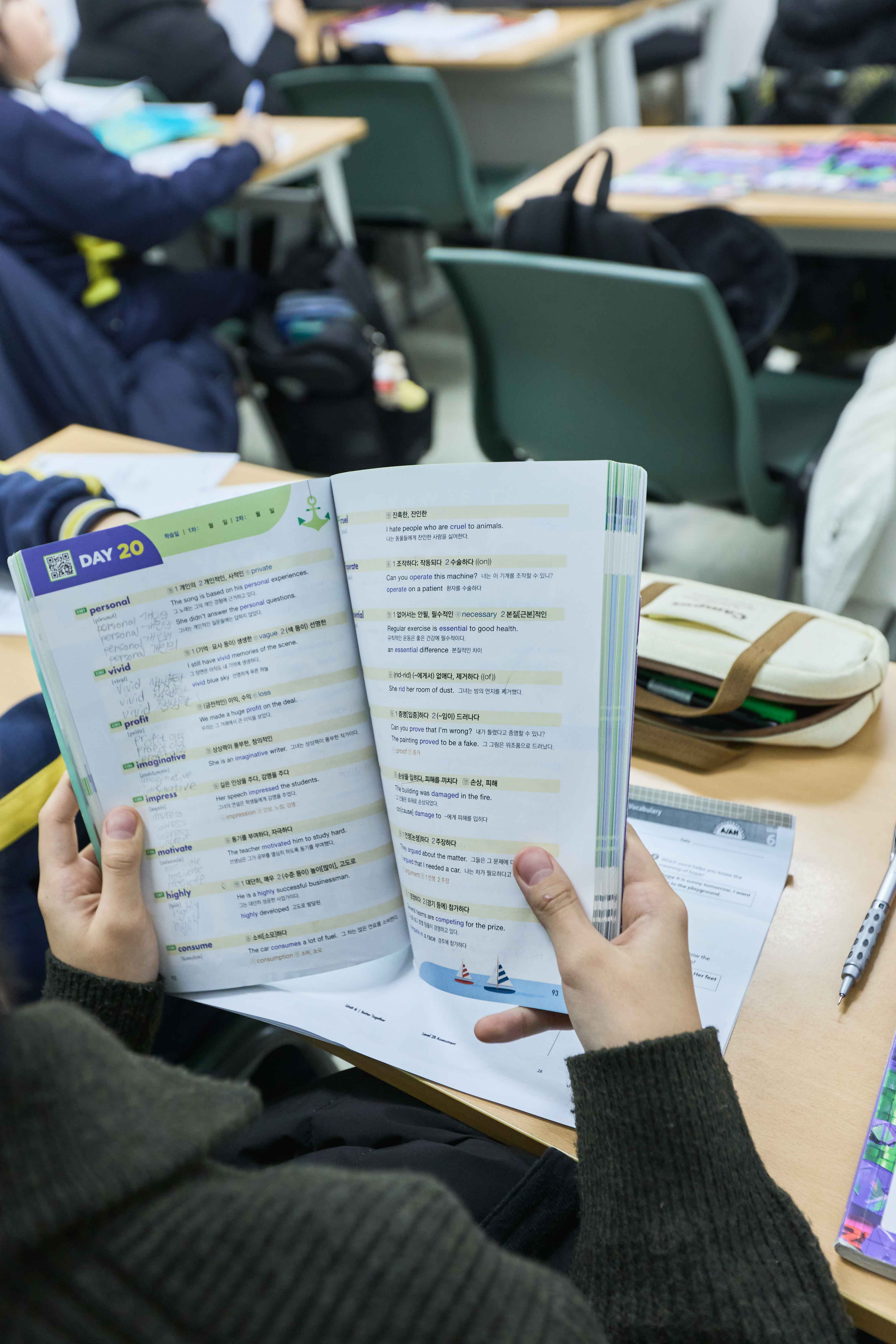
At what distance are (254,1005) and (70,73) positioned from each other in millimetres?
3909

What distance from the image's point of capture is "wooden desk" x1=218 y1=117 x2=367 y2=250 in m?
2.47

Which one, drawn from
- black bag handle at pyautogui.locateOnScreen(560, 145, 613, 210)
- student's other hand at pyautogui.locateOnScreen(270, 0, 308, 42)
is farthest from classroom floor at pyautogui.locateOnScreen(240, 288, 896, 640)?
student's other hand at pyautogui.locateOnScreen(270, 0, 308, 42)

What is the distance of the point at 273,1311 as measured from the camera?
303mm

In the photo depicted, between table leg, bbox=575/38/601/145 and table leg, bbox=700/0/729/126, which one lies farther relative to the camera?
table leg, bbox=700/0/729/126

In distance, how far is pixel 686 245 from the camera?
166cm

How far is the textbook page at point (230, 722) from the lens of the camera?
60 centimetres

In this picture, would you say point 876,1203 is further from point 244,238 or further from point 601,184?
point 244,238

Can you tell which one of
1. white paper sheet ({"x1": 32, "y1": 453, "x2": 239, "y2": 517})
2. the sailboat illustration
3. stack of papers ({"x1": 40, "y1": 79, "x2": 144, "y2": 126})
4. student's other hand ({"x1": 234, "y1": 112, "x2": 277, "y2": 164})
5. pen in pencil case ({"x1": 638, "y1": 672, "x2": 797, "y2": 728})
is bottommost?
pen in pencil case ({"x1": 638, "y1": 672, "x2": 797, "y2": 728})

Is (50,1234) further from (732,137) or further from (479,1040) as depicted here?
(732,137)

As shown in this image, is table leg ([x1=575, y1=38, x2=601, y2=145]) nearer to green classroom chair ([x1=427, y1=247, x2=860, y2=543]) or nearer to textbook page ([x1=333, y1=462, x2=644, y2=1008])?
green classroom chair ([x1=427, y1=247, x2=860, y2=543])

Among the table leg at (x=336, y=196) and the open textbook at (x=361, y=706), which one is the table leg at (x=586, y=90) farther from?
the open textbook at (x=361, y=706)

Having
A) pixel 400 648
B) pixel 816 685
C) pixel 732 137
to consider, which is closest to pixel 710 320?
pixel 816 685

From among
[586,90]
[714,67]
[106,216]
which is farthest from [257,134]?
[714,67]

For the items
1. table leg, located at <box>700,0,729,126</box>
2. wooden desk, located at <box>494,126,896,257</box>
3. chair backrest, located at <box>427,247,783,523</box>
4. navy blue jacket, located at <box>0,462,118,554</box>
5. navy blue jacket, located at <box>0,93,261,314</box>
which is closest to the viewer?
navy blue jacket, located at <box>0,462,118,554</box>
